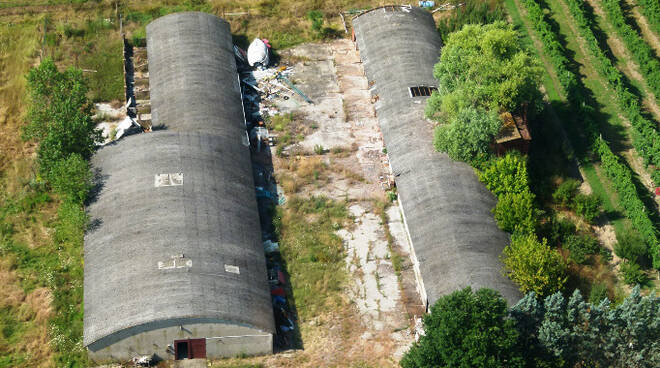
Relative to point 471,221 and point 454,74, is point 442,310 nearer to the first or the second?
point 471,221

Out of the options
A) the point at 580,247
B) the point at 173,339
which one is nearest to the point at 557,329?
the point at 580,247

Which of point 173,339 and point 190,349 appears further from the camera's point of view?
point 190,349

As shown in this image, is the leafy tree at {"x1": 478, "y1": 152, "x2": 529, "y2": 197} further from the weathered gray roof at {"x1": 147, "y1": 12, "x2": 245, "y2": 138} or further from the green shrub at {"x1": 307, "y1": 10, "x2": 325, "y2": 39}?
the green shrub at {"x1": 307, "y1": 10, "x2": 325, "y2": 39}

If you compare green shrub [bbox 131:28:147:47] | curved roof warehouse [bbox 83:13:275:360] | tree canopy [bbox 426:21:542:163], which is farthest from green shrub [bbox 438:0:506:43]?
green shrub [bbox 131:28:147:47]

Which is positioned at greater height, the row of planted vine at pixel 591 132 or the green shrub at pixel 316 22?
the green shrub at pixel 316 22

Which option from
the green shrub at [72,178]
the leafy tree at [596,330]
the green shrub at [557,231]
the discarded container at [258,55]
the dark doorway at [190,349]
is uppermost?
the discarded container at [258,55]

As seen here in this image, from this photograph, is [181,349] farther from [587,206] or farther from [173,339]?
[587,206]

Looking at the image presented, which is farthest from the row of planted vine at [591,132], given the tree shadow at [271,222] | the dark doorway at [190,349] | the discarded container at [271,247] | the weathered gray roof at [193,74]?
the dark doorway at [190,349]

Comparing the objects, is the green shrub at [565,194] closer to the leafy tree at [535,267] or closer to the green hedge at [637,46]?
the leafy tree at [535,267]

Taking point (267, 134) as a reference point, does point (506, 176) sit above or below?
below
